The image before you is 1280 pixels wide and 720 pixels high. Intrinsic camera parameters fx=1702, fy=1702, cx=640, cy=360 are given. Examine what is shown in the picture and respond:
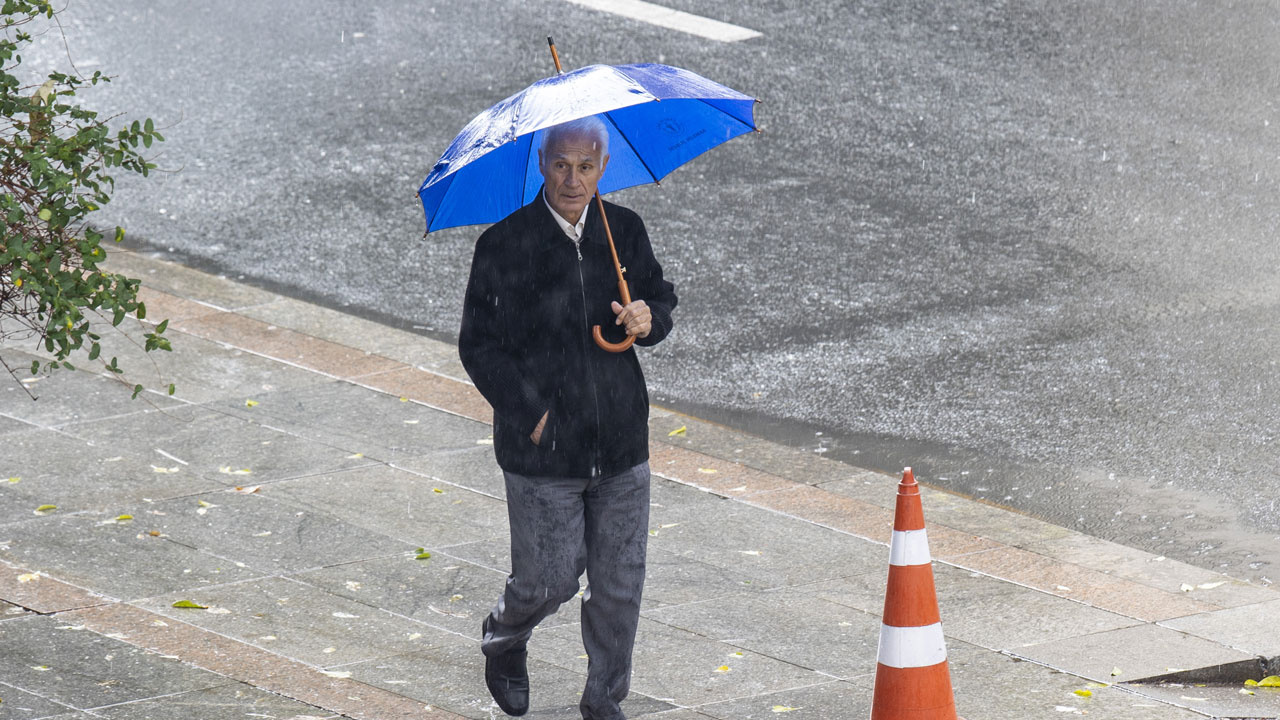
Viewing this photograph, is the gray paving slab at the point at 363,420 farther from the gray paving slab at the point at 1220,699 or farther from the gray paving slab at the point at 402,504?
the gray paving slab at the point at 1220,699

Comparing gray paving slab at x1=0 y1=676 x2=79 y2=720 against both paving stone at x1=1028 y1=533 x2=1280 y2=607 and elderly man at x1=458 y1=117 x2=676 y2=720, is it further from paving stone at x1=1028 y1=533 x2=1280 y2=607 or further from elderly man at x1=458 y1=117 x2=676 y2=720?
paving stone at x1=1028 y1=533 x2=1280 y2=607

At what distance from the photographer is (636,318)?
4891 millimetres

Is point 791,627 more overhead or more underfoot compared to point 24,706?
more overhead

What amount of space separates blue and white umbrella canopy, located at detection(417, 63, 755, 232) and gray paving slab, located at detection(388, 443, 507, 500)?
2255 mm

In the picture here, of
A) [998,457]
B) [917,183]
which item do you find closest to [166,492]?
[998,457]

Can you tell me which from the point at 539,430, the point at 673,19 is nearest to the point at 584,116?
the point at 539,430

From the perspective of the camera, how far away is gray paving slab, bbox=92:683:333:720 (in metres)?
5.15

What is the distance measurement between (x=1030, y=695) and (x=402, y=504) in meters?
2.78

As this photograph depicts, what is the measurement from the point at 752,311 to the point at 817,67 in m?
4.18

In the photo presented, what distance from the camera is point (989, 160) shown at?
11.5 meters

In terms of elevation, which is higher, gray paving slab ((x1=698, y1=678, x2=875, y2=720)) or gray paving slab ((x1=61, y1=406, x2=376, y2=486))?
gray paving slab ((x1=61, y1=406, x2=376, y2=486))

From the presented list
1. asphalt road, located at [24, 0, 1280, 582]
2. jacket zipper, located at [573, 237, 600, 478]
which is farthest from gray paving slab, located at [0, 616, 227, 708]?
asphalt road, located at [24, 0, 1280, 582]

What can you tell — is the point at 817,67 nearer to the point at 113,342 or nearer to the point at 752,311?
the point at 752,311

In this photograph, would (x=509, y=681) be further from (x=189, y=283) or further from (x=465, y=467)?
(x=189, y=283)
